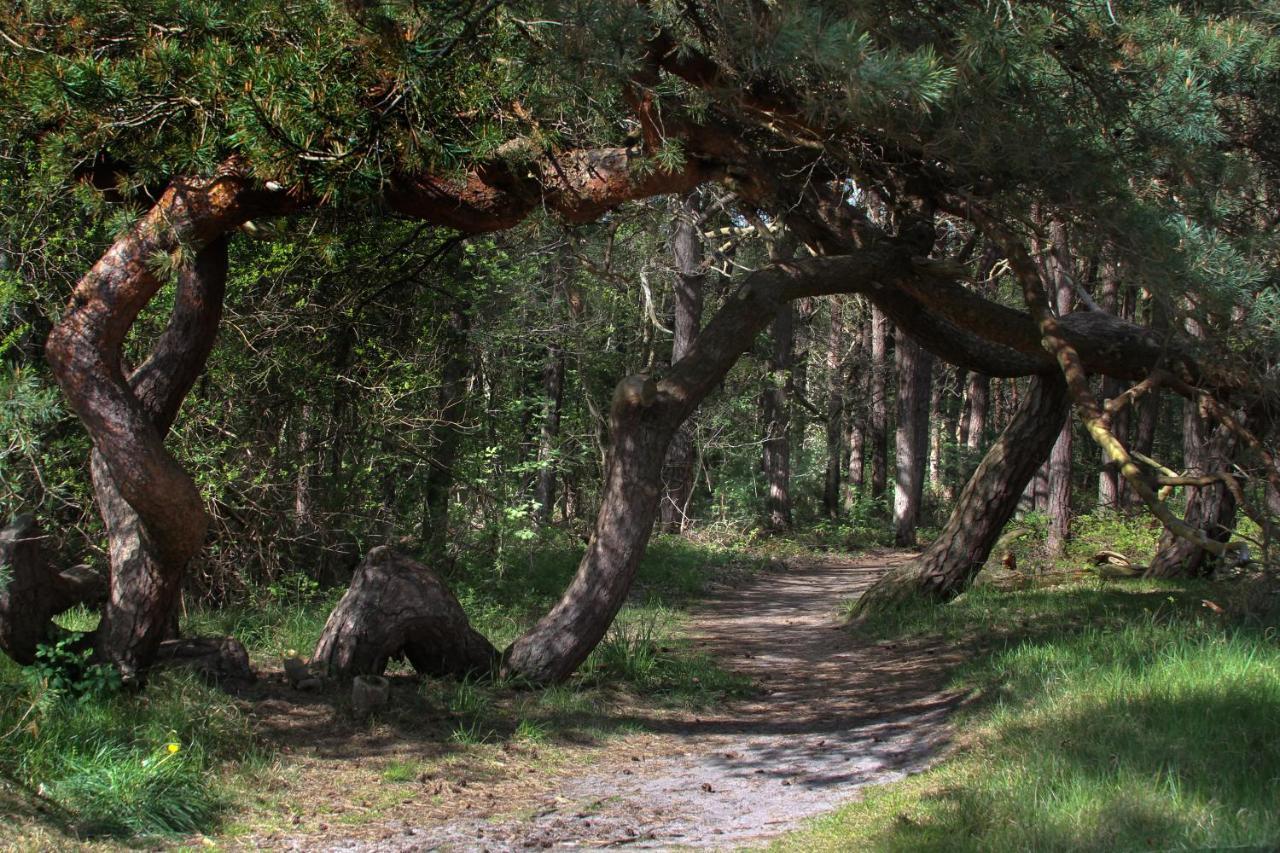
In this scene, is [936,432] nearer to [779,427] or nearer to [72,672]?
[779,427]

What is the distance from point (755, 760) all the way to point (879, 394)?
22.5m

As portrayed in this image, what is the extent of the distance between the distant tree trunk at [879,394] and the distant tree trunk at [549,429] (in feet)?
29.6

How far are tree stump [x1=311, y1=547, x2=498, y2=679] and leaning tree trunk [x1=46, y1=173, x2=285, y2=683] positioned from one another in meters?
1.17

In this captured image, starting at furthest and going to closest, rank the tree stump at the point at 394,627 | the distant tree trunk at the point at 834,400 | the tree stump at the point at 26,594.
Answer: the distant tree trunk at the point at 834,400, the tree stump at the point at 394,627, the tree stump at the point at 26,594

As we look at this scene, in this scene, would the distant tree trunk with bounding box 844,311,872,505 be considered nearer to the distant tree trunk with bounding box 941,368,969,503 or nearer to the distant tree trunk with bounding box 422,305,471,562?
the distant tree trunk with bounding box 941,368,969,503

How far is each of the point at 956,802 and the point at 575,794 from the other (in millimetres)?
2220

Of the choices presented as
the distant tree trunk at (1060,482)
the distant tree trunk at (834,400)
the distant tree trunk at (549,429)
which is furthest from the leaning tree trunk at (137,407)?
the distant tree trunk at (834,400)

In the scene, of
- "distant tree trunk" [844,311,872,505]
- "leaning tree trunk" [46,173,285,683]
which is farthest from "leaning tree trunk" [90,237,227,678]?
"distant tree trunk" [844,311,872,505]

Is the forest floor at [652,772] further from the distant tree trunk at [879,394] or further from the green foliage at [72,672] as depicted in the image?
the distant tree trunk at [879,394]

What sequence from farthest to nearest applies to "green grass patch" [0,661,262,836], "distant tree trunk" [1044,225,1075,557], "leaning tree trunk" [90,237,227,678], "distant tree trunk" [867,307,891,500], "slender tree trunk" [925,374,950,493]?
"slender tree trunk" [925,374,950,493], "distant tree trunk" [867,307,891,500], "distant tree trunk" [1044,225,1075,557], "leaning tree trunk" [90,237,227,678], "green grass patch" [0,661,262,836]

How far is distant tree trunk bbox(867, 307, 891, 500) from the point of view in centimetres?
2568

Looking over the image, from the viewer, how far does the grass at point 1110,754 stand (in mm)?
4164

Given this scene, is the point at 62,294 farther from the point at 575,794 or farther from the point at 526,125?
the point at 575,794

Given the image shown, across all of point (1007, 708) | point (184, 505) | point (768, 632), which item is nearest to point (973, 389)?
point (768, 632)
